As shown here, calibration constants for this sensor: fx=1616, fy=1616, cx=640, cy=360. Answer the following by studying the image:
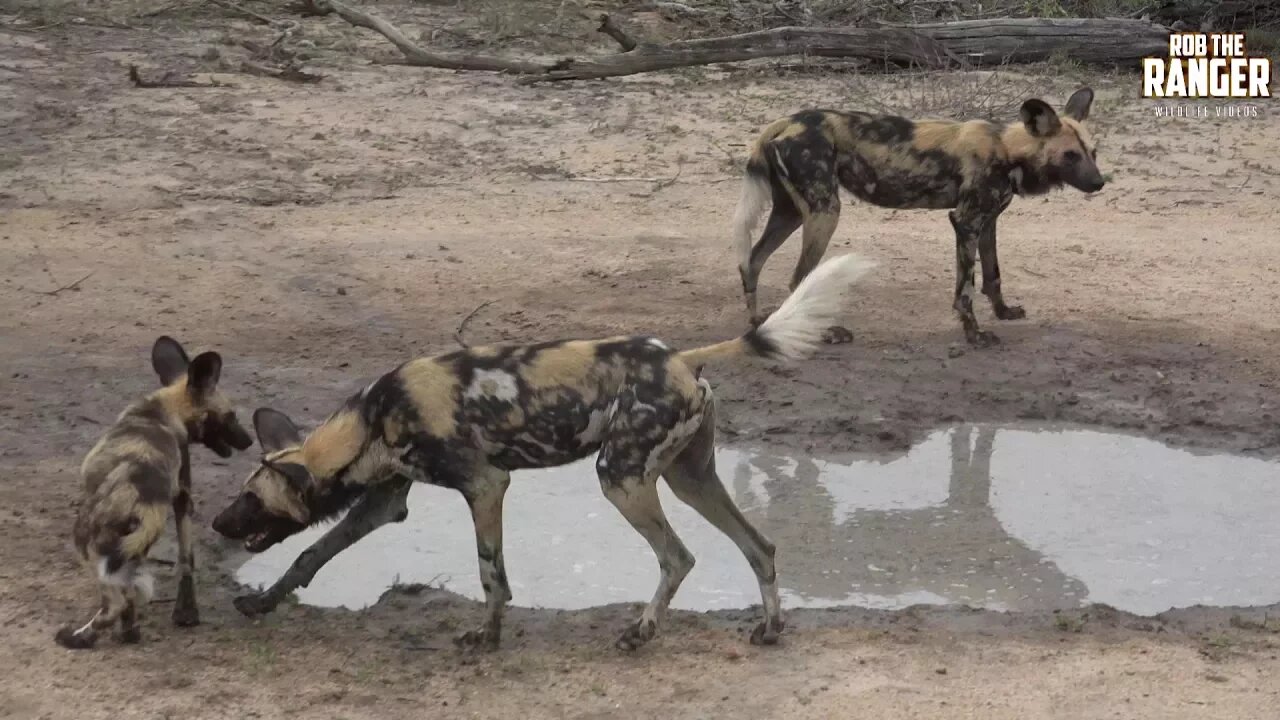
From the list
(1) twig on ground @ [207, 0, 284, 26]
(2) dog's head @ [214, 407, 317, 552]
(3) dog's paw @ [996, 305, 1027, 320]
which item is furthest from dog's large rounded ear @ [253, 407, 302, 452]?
(1) twig on ground @ [207, 0, 284, 26]

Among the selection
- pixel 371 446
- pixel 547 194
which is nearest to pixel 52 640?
pixel 371 446


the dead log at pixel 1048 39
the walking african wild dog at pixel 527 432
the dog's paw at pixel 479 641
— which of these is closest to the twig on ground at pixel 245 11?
the dead log at pixel 1048 39

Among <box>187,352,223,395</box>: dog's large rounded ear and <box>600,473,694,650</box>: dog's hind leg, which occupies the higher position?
<box>187,352,223,395</box>: dog's large rounded ear

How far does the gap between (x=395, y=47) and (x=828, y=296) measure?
823 cm

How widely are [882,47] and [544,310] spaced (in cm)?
492

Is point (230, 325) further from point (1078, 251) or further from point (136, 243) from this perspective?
point (1078, 251)

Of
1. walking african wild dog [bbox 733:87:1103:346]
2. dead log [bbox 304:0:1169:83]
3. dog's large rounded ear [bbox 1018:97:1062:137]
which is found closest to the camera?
dog's large rounded ear [bbox 1018:97:1062:137]

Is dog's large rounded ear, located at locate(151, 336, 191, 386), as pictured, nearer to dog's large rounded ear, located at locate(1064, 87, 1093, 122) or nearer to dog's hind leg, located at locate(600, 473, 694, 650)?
dog's hind leg, located at locate(600, 473, 694, 650)

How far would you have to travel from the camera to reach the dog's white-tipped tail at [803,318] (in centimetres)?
422

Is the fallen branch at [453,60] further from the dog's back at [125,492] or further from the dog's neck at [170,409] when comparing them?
the dog's back at [125,492]

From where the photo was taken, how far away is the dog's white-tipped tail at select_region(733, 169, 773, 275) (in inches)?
270

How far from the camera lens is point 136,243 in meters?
7.74

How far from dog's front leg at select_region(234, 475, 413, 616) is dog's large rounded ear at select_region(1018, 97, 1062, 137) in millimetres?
3422

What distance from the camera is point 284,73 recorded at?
421 inches
